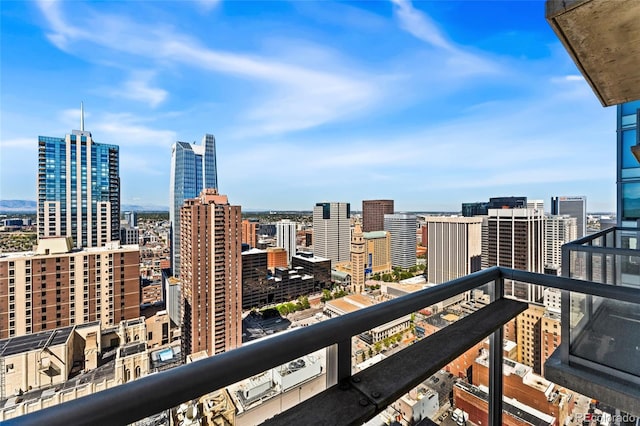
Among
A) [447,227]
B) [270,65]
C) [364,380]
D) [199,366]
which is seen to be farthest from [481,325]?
[447,227]

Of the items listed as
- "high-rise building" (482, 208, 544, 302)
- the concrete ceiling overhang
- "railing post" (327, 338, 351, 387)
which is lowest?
"high-rise building" (482, 208, 544, 302)

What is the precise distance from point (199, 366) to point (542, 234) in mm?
15765

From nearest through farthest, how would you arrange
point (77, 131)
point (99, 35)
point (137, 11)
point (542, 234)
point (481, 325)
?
1. point (481, 325)
2. point (137, 11)
3. point (99, 35)
4. point (542, 234)
5. point (77, 131)

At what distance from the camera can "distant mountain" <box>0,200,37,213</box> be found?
9.69m

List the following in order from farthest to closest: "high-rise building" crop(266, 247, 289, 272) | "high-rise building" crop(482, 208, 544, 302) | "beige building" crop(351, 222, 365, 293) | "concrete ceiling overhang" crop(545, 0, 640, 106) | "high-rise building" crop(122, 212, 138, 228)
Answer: "high-rise building" crop(266, 247, 289, 272)
"beige building" crop(351, 222, 365, 293)
"high-rise building" crop(122, 212, 138, 228)
"high-rise building" crop(482, 208, 544, 302)
"concrete ceiling overhang" crop(545, 0, 640, 106)

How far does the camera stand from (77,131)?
17.8 metres

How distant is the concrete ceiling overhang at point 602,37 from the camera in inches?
27.6

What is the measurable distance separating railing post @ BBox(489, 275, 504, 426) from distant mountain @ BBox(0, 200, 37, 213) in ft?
43.8

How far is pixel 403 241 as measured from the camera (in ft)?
94.3

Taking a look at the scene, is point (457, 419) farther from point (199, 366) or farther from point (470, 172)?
point (470, 172)

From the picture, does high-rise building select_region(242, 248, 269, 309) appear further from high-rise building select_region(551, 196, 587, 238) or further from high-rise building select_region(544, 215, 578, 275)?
high-rise building select_region(551, 196, 587, 238)

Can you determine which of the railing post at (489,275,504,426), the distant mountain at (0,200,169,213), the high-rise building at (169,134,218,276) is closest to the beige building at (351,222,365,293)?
the high-rise building at (169,134,218,276)

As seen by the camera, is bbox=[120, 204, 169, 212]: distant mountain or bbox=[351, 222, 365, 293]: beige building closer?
bbox=[120, 204, 169, 212]: distant mountain

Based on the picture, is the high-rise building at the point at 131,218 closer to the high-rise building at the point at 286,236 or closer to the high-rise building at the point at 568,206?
the high-rise building at the point at 286,236
